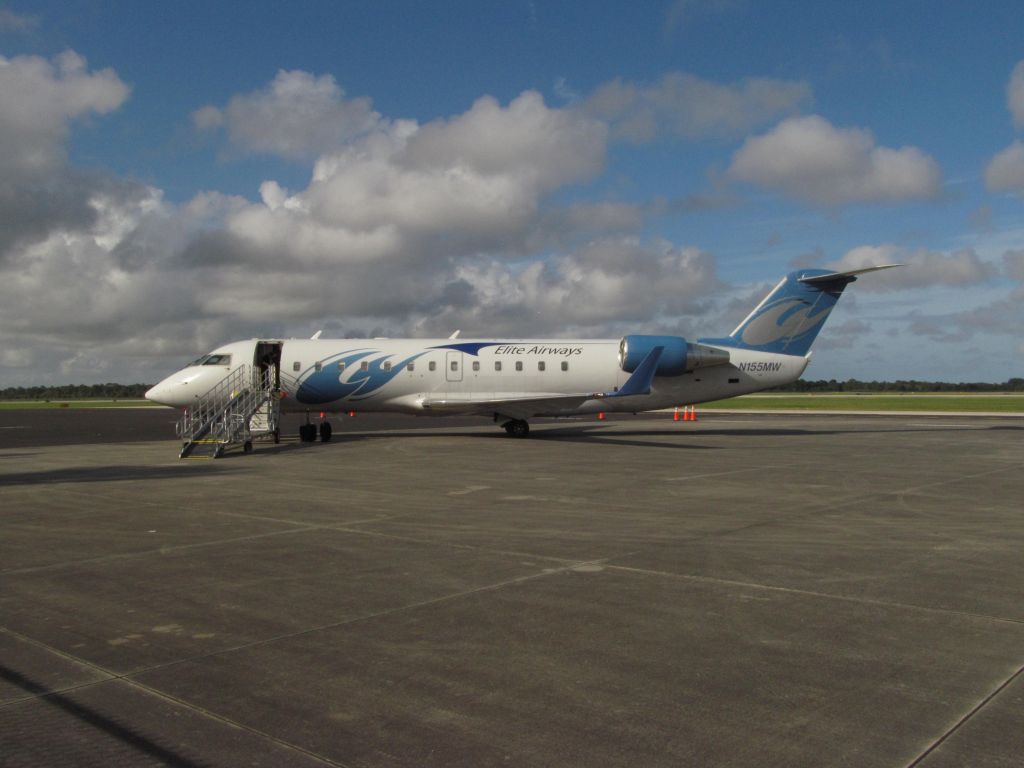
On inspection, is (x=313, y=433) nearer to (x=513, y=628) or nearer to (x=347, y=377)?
(x=347, y=377)

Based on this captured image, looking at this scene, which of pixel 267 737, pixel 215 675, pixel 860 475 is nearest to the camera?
pixel 267 737

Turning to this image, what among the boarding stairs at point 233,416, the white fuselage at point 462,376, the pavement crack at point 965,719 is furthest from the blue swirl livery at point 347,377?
the pavement crack at point 965,719

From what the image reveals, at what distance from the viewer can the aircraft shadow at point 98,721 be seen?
374cm

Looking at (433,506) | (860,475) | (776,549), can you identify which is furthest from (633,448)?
(776,549)

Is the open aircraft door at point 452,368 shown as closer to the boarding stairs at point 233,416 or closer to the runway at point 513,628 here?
the boarding stairs at point 233,416

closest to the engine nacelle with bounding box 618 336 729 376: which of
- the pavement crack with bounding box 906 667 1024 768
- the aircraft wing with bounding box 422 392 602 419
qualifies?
the aircraft wing with bounding box 422 392 602 419

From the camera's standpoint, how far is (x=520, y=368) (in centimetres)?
2684

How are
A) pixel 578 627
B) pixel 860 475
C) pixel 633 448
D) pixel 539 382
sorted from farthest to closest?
pixel 539 382 → pixel 633 448 → pixel 860 475 → pixel 578 627

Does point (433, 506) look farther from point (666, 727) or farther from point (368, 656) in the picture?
point (666, 727)

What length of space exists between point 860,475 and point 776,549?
8.36 metres

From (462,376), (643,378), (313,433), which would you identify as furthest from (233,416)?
(643,378)

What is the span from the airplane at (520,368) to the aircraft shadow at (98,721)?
21.0m

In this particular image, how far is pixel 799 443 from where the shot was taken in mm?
24484

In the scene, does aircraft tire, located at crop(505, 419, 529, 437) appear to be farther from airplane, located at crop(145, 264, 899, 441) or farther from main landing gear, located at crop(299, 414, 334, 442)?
main landing gear, located at crop(299, 414, 334, 442)
